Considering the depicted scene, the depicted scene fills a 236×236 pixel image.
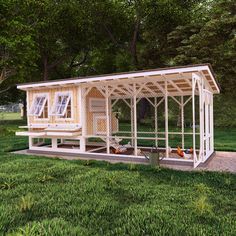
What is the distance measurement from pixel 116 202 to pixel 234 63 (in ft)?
71.8

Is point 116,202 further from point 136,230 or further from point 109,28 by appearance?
point 109,28

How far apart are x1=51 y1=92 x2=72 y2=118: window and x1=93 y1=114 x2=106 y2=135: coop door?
1.45 meters

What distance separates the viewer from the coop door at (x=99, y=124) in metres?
13.0

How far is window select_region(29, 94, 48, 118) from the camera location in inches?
496

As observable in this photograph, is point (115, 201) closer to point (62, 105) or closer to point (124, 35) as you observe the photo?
point (62, 105)

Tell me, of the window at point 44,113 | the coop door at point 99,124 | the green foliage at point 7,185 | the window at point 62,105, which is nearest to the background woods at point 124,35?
Result: the window at point 44,113

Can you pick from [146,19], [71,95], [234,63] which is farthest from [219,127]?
[71,95]

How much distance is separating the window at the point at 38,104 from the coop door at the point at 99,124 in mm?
2563

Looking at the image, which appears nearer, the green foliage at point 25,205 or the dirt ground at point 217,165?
the green foliage at point 25,205

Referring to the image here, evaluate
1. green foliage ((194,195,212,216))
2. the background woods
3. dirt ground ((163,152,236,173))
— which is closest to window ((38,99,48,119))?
dirt ground ((163,152,236,173))

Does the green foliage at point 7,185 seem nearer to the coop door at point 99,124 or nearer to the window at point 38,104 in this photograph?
the window at point 38,104

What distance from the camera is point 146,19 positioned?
2684 cm

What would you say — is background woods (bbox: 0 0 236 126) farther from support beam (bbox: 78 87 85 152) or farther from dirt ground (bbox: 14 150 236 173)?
dirt ground (bbox: 14 150 236 173)

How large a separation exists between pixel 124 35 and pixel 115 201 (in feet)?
89.4
